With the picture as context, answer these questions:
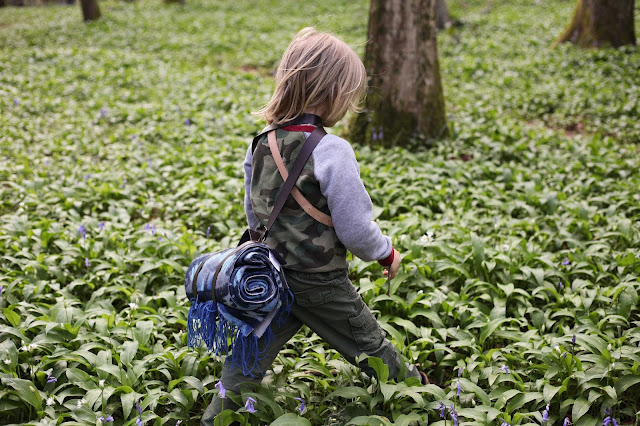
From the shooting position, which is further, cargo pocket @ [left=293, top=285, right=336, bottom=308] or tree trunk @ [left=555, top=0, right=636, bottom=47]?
tree trunk @ [left=555, top=0, right=636, bottom=47]

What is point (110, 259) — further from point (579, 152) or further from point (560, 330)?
point (579, 152)

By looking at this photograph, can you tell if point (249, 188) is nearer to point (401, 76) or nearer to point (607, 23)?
point (401, 76)

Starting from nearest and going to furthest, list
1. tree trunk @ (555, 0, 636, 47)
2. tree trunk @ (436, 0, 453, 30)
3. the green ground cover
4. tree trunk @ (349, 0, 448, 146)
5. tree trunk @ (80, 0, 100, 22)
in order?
the green ground cover
tree trunk @ (349, 0, 448, 146)
tree trunk @ (555, 0, 636, 47)
tree trunk @ (436, 0, 453, 30)
tree trunk @ (80, 0, 100, 22)

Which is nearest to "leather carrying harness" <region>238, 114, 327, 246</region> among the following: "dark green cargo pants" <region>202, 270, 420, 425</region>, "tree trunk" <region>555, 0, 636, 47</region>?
"dark green cargo pants" <region>202, 270, 420, 425</region>

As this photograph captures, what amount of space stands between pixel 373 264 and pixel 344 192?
6.02ft

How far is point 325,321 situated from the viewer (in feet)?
8.09

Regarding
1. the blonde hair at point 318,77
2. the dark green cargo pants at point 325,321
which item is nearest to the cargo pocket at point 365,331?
the dark green cargo pants at point 325,321

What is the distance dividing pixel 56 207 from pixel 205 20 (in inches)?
533

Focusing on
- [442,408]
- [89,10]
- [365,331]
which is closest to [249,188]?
[365,331]

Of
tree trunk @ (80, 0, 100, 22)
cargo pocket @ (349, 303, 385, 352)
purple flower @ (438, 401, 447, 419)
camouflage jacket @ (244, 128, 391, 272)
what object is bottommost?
purple flower @ (438, 401, 447, 419)

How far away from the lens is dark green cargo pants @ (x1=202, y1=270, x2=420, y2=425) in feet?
7.72

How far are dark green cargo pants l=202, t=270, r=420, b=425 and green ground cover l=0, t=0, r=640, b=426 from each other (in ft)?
0.52

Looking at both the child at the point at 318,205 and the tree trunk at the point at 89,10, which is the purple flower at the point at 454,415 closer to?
the child at the point at 318,205

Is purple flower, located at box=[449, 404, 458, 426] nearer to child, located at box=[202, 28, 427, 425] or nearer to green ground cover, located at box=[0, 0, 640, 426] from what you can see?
green ground cover, located at box=[0, 0, 640, 426]
